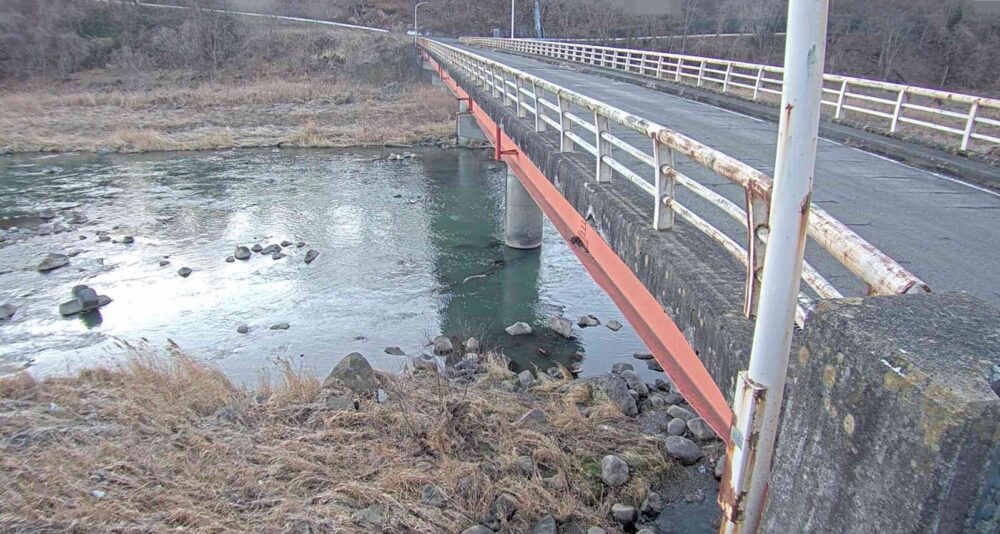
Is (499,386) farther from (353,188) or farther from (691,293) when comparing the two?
(353,188)

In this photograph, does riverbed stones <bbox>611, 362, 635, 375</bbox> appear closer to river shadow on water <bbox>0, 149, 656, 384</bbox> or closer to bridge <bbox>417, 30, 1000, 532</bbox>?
river shadow on water <bbox>0, 149, 656, 384</bbox>

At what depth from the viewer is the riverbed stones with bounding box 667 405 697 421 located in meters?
8.23

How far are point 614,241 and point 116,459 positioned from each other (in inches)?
203

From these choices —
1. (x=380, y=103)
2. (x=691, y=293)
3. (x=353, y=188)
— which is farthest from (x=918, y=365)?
(x=380, y=103)

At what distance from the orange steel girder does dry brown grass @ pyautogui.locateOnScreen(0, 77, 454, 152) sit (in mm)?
24737

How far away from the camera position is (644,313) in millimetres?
5223

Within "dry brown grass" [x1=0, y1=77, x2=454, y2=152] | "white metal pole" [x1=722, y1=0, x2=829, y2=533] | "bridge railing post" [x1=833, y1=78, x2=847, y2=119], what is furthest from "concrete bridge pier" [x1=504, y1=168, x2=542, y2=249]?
"dry brown grass" [x1=0, y1=77, x2=454, y2=152]

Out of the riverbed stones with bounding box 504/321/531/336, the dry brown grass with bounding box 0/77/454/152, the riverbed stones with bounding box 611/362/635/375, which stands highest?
the dry brown grass with bounding box 0/77/454/152

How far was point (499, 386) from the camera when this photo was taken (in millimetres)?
9320

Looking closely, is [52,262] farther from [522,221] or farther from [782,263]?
[782,263]

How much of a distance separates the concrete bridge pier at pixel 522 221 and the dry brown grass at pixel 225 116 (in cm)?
1604

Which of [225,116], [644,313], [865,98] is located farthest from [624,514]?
[225,116]

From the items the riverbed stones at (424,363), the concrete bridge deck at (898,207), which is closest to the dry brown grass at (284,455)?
Answer: the riverbed stones at (424,363)

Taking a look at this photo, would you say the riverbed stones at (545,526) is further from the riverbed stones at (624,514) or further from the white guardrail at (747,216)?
the white guardrail at (747,216)
